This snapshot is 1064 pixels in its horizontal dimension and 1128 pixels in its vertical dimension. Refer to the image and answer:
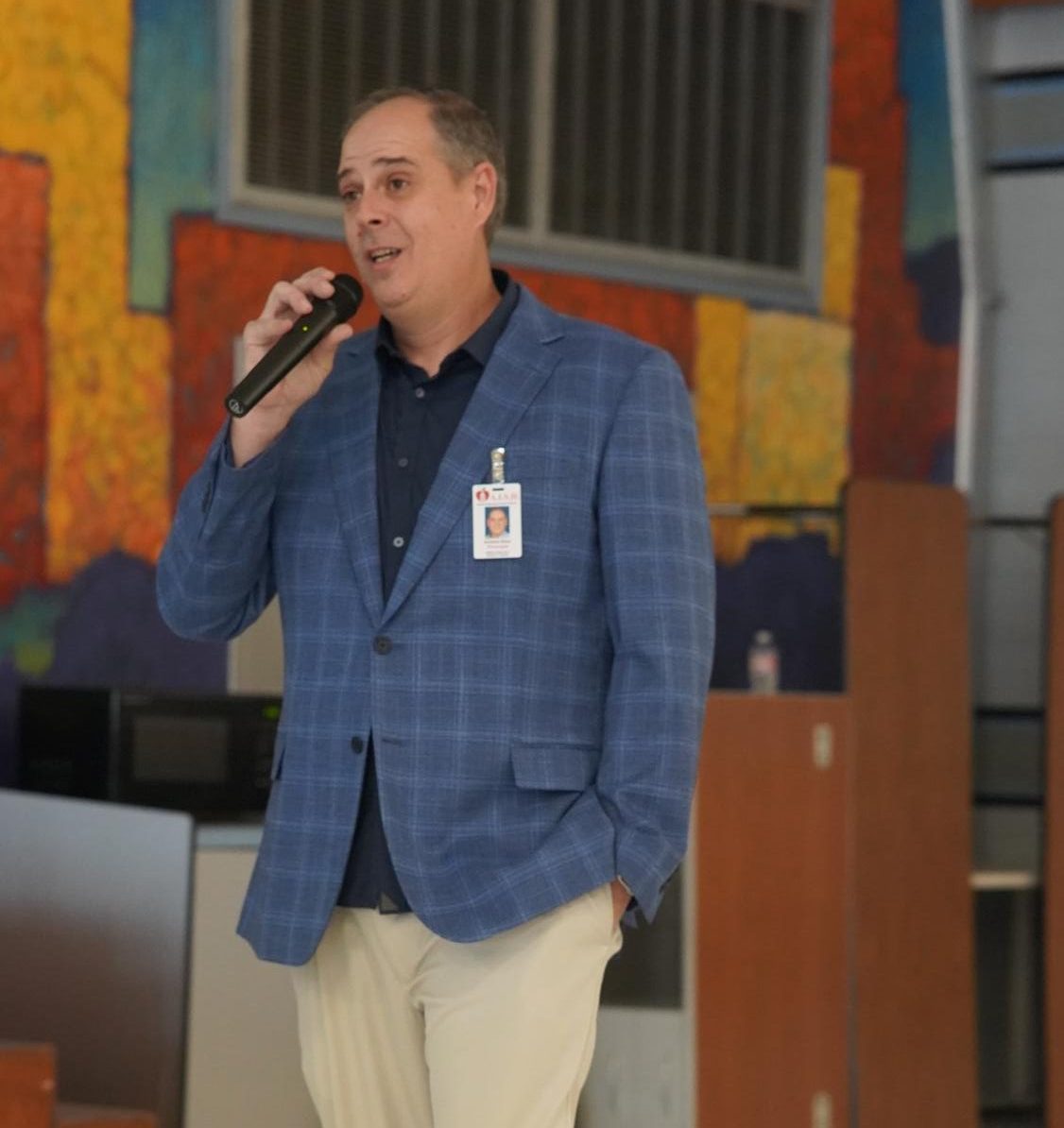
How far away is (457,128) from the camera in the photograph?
214 centimetres

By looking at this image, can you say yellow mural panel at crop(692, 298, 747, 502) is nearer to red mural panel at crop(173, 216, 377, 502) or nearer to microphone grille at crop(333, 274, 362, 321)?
red mural panel at crop(173, 216, 377, 502)

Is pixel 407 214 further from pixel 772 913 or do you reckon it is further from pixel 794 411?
pixel 794 411

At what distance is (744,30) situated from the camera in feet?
17.7

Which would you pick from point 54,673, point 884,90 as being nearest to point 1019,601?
point 884,90

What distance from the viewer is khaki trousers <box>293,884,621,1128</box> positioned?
1920 millimetres

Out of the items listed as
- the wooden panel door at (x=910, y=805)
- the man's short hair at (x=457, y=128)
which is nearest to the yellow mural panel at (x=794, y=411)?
the wooden panel door at (x=910, y=805)

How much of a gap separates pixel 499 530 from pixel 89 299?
224cm

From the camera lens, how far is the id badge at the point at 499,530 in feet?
6.56

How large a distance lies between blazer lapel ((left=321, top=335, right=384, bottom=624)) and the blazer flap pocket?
0.20 m

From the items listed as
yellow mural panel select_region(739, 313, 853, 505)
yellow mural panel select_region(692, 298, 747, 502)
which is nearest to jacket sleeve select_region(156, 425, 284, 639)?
yellow mural panel select_region(692, 298, 747, 502)

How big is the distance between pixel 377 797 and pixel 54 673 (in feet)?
6.81

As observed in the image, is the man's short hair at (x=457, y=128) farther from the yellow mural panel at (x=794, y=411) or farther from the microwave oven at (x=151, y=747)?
the yellow mural panel at (x=794, y=411)

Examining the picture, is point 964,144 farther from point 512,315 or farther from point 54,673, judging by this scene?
point 512,315

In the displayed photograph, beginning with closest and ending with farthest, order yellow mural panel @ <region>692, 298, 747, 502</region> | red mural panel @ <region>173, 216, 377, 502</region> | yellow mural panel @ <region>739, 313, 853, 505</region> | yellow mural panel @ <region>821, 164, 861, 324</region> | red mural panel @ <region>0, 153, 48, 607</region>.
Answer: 1. red mural panel @ <region>0, 153, 48, 607</region>
2. red mural panel @ <region>173, 216, 377, 502</region>
3. yellow mural panel @ <region>692, 298, 747, 502</region>
4. yellow mural panel @ <region>739, 313, 853, 505</region>
5. yellow mural panel @ <region>821, 164, 861, 324</region>
